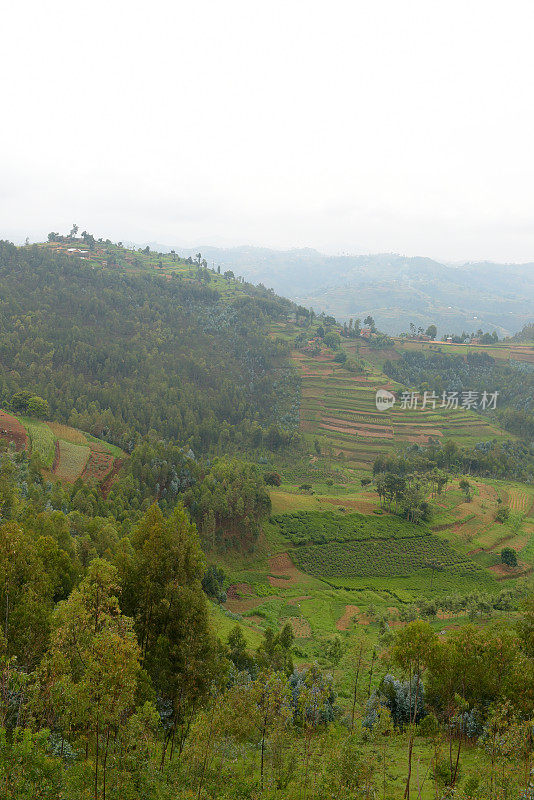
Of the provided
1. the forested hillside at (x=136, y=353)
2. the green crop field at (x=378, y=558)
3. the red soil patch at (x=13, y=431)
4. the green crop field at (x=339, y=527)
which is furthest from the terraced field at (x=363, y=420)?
the red soil patch at (x=13, y=431)

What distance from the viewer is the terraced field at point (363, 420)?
4070 inches

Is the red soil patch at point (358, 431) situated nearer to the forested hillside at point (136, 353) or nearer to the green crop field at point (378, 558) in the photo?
the forested hillside at point (136, 353)

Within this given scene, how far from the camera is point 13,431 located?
205ft

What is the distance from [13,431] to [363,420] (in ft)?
260

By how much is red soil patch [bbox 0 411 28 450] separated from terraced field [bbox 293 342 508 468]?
63.6 metres

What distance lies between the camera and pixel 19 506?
38.0m

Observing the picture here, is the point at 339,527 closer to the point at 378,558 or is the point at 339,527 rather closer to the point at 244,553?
the point at 378,558

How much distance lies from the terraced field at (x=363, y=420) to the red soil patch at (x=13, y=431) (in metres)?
63.6

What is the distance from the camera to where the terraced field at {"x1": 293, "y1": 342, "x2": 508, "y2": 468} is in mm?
103375

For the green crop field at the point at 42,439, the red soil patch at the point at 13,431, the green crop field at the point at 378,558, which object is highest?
the red soil patch at the point at 13,431

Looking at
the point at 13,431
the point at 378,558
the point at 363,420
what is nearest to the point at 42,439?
the point at 13,431

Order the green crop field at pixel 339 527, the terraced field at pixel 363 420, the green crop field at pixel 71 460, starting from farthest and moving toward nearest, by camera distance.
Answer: the terraced field at pixel 363 420, the green crop field at pixel 339 527, the green crop field at pixel 71 460

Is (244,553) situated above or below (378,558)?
below

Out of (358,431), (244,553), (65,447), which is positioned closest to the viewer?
(244,553)
